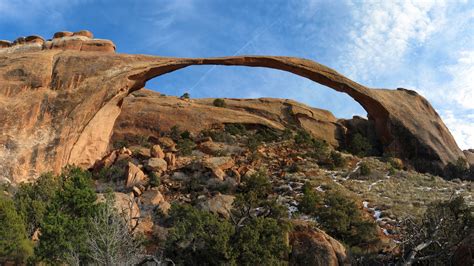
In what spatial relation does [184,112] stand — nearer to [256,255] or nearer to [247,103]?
[247,103]

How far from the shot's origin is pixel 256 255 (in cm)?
1189

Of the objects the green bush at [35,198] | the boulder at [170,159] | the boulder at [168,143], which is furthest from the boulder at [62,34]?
the green bush at [35,198]

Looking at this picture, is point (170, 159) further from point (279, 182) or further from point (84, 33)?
point (84, 33)

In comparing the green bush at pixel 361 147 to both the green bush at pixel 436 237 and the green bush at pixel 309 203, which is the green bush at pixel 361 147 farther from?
the green bush at pixel 436 237

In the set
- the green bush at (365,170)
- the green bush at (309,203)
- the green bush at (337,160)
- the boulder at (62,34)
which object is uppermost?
the boulder at (62,34)

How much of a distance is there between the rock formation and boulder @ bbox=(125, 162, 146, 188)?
3.15 meters

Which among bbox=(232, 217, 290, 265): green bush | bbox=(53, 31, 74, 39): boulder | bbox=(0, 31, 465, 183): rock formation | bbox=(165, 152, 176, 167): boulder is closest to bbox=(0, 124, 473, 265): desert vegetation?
bbox=(232, 217, 290, 265): green bush

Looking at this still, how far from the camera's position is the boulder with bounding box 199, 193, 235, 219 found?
1630 cm

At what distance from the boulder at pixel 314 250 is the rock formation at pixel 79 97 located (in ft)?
41.4

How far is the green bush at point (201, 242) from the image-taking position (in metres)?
12.0

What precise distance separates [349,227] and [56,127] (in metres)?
13.8

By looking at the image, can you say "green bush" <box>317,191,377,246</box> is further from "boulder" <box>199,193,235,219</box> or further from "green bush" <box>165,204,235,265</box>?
"green bush" <box>165,204,235,265</box>

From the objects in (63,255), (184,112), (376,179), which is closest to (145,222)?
(63,255)

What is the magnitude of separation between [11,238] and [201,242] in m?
5.83
